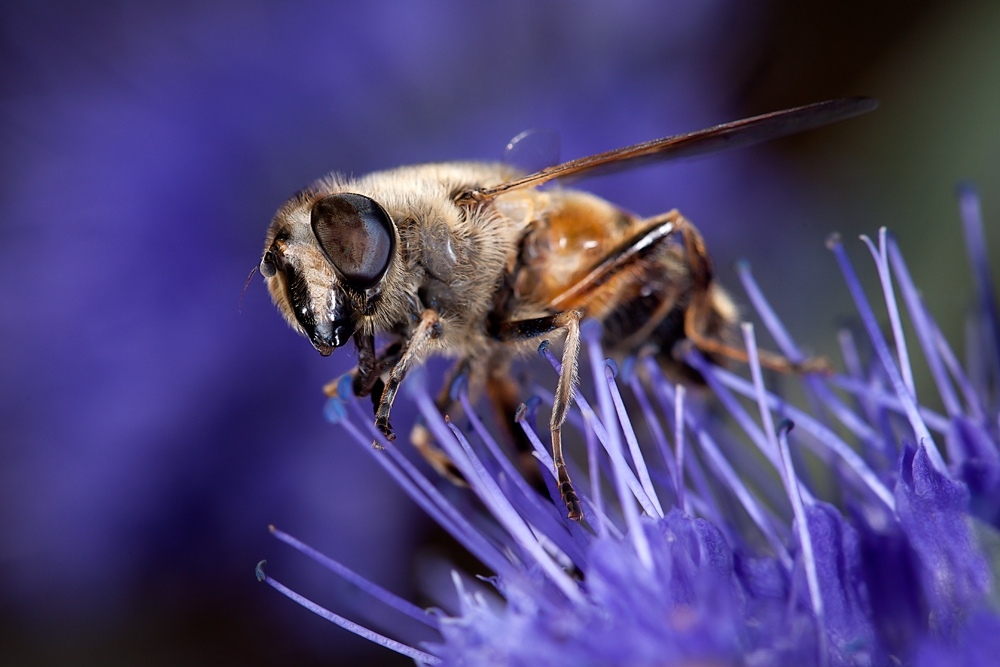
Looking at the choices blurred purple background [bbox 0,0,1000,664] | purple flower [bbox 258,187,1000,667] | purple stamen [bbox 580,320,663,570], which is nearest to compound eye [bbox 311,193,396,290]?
purple flower [bbox 258,187,1000,667]

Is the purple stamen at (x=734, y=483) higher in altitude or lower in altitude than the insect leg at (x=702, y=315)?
lower

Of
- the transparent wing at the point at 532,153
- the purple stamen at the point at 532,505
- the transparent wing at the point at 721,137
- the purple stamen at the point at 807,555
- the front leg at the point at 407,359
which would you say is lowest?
the purple stamen at the point at 807,555

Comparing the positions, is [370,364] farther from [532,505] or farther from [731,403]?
[731,403]

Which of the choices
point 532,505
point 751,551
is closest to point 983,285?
point 751,551

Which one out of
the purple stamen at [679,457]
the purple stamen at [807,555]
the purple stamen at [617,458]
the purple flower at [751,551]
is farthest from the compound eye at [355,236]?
the purple stamen at [807,555]

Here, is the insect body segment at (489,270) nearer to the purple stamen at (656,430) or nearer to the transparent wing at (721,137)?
the transparent wing at (721,137)

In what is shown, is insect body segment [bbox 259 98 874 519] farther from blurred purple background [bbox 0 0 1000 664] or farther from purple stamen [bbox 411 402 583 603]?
blurred purple background [bbox 0 0 1000 664]

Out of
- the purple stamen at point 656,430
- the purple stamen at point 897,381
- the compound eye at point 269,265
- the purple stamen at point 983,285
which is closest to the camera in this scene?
the purple stamen at point 897,381
